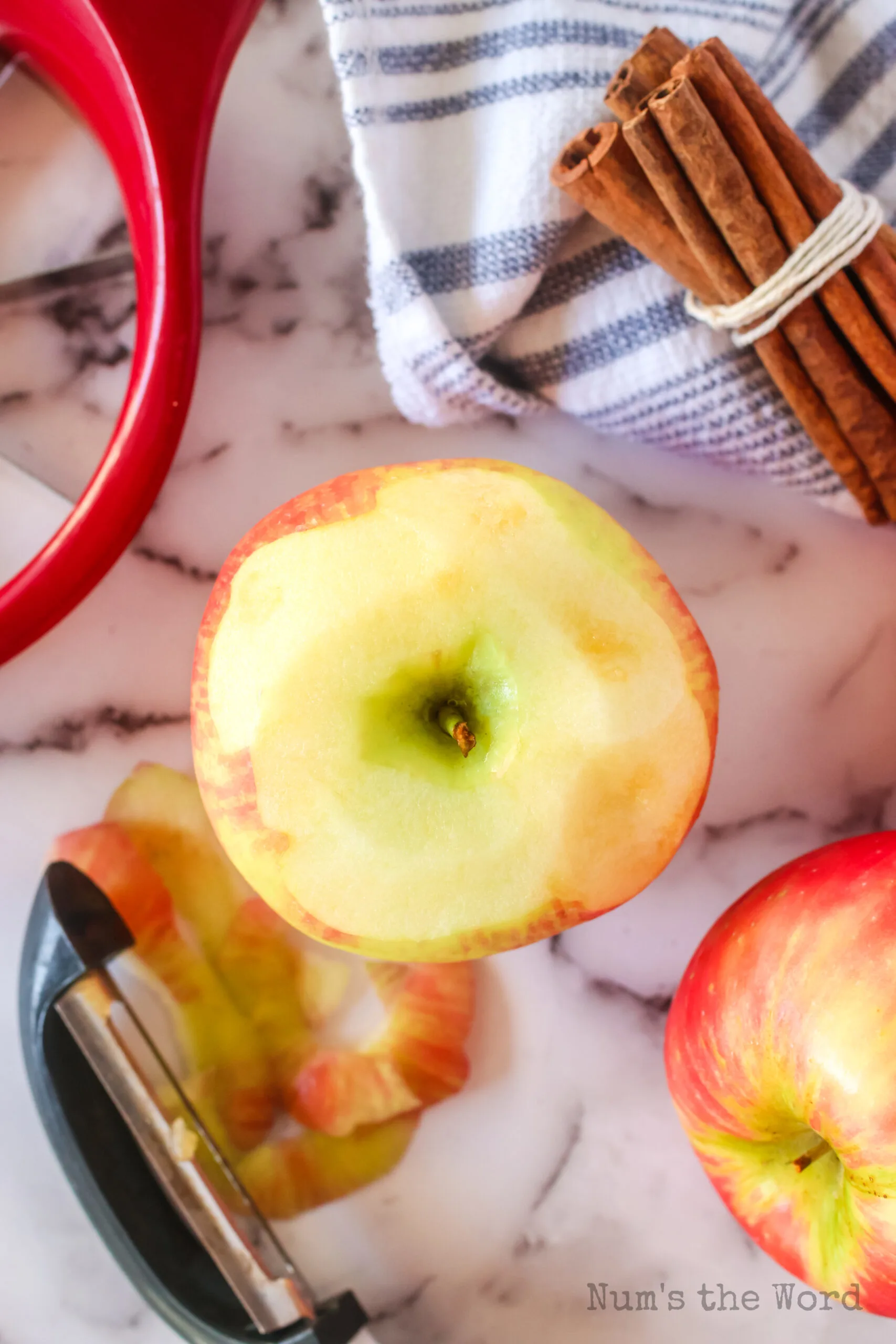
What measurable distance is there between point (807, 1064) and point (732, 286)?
0.99 feet

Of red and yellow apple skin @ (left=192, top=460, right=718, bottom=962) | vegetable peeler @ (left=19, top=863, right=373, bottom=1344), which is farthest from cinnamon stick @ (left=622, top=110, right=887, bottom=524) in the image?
vegetable peeler @ (left=19, top=863, right=373, bottom=1344)

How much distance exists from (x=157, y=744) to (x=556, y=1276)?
32cm

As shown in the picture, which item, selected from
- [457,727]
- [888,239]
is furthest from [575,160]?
[457,727]

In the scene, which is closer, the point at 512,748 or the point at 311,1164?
the point at 512,748

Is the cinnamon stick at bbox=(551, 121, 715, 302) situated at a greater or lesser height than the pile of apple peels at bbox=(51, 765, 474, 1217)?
greater

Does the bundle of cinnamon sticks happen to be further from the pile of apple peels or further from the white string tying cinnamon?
the pile of apple peels

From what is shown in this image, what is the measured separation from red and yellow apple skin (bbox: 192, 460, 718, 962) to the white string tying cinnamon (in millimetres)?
126

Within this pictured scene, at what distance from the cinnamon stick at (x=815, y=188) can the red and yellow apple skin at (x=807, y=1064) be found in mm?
220

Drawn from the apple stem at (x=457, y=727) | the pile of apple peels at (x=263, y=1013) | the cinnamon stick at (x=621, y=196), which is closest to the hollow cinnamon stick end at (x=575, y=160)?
the cinnamon stick at (x=621, y=196)

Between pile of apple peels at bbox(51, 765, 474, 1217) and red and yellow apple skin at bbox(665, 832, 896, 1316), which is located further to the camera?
pile of apple peels at bbox(51, 765, 474, 1217)

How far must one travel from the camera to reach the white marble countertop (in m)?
0.50

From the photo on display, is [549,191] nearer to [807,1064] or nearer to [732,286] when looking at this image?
[732,286]

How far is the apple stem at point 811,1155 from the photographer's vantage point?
1.25ft

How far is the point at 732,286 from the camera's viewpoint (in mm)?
421
